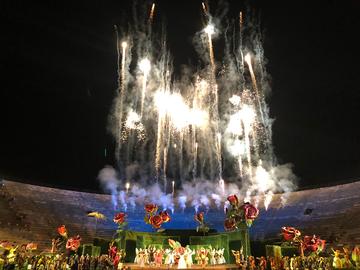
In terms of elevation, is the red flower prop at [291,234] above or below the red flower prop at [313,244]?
above

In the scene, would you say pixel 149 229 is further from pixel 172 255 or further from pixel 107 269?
pixel 107 269

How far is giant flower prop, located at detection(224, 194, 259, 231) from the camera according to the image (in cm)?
2456

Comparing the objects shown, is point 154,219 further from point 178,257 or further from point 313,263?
point 313,263

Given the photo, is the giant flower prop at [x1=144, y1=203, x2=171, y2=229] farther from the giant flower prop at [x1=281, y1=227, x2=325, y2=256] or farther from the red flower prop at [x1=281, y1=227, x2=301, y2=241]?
the giant flower prop at [x1=281, y1=227, x2=325, y2=256]

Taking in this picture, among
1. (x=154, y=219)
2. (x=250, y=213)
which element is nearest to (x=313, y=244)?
(x=250, y=213)

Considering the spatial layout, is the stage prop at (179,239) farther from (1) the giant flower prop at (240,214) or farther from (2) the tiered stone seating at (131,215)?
(2) the tiered stone seating at (131,215)

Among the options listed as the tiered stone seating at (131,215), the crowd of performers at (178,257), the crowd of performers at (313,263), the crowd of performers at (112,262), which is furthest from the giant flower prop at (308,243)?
the tiered stone seating at (131,215)

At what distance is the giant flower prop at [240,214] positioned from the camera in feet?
80.6

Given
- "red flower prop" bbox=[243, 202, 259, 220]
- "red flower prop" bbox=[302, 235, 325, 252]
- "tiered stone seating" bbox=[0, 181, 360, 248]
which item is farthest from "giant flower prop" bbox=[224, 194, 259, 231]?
"tiered stone seating" bbox=[0, 181, 360, 248]

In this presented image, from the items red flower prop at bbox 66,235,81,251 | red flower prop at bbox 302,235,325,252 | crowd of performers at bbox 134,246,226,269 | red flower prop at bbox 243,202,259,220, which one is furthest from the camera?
red flower prop at bbox 243,202,259,220

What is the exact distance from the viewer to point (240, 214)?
24.9m

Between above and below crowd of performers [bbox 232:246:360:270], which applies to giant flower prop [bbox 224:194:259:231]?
above

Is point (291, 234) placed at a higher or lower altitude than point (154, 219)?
lower

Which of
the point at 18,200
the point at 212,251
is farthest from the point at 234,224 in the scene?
the point at 18,200
